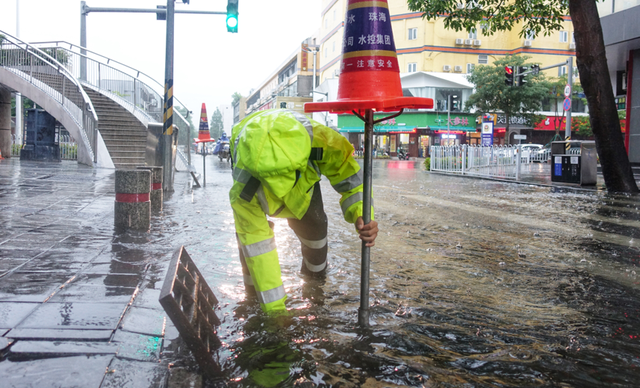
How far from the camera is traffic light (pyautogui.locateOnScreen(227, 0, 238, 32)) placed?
1401cm

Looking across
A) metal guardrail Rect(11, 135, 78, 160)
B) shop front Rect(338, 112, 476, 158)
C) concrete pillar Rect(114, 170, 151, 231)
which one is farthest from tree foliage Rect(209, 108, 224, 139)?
concrete pillar Rect(114, 170, 151, 231)

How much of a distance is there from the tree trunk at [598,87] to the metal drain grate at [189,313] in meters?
12.7

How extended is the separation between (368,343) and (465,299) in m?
1.29

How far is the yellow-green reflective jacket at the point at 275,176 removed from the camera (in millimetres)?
2668

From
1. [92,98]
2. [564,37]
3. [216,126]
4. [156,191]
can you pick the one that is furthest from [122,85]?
[216,126]

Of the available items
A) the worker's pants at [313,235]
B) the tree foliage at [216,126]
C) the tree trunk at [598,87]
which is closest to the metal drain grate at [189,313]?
the worker's pants at [313,235]

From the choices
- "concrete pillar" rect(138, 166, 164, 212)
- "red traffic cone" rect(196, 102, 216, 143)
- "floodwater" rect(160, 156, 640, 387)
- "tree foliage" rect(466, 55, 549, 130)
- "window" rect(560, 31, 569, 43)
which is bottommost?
"floodwater" rect(160, 156, 640, 387)

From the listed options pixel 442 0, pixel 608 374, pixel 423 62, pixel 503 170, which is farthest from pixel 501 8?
pixel 423 62

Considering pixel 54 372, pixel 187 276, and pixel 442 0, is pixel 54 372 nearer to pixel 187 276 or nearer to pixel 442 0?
pixel 187 276

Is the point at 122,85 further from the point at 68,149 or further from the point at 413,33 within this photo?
the point at 413,33

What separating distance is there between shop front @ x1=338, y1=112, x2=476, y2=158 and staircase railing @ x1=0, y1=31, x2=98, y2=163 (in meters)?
33.3

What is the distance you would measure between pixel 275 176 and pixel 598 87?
41.6ft

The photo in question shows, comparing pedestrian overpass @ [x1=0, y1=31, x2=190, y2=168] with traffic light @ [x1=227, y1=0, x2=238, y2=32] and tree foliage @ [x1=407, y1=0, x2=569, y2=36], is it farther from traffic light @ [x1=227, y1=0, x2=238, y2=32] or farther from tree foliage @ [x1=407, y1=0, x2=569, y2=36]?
tree foliage @ [x1=407, y1=0, x2=569, y2=36]

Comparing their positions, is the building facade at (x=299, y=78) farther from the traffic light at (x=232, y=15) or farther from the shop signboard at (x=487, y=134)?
the traffic light at (x=232, y=15)
